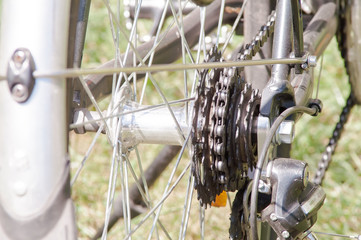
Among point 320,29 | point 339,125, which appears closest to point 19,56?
point 320,29

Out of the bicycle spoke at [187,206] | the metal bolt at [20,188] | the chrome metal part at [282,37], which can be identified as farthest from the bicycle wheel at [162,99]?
the metal bolt at [20,188]

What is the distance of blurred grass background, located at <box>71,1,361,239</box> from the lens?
1.56 meters

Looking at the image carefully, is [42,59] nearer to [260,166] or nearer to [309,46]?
[260,166]

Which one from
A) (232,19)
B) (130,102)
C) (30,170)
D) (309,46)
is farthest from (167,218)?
(30,170)

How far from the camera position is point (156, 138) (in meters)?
0.80

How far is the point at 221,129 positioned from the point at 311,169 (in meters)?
1.07

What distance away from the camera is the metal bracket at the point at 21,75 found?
1.82 ft

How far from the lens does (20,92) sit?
0.56m

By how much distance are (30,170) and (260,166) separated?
9.5 inches

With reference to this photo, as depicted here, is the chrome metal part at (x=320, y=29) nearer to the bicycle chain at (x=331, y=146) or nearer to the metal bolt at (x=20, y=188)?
the bicycle chain at (x=331, y=146)

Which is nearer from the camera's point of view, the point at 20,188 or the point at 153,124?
the point at 20,188

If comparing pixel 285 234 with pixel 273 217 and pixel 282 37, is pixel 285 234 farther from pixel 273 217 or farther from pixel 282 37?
pixel 282 37

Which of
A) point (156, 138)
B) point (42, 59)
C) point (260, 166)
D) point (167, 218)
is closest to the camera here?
point (42, 59)

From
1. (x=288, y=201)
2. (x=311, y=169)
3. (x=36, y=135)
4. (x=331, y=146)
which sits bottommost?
(x=311, y=169)
